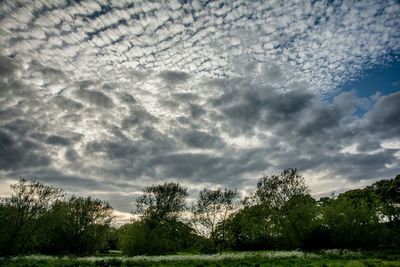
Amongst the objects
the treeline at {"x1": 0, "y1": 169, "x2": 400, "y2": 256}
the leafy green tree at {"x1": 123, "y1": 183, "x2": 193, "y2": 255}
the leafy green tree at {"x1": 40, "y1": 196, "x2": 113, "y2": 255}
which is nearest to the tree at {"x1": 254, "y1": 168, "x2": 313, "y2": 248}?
the treeline at {"x1": 0, "y1": 169, "x2": 400, "y2": 256}

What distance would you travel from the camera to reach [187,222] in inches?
2143

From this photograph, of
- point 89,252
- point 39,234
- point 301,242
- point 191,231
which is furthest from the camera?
point 191,231

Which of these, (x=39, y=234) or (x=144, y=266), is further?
(x=39, y=234)

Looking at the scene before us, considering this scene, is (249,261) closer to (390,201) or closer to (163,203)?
(163,203)

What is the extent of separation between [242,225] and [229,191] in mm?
11286

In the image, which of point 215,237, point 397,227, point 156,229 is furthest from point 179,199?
point 397,227

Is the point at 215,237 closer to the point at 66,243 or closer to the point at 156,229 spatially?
the point at 156,229

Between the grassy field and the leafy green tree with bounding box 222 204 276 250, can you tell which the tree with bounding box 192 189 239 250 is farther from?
the grassy field

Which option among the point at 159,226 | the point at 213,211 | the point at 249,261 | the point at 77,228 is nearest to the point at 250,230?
the point at 213,211

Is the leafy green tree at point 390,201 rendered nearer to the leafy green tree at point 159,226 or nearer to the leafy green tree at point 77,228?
the leafy green tree at point 159,226

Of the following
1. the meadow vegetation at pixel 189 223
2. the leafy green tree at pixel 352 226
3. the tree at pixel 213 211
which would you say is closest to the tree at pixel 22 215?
the meadow vegetation at pixel 189 223

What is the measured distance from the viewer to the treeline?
144ft

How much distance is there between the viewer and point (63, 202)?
1941 inches

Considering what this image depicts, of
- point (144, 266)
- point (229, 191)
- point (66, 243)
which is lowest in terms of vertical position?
point (144, 266)
